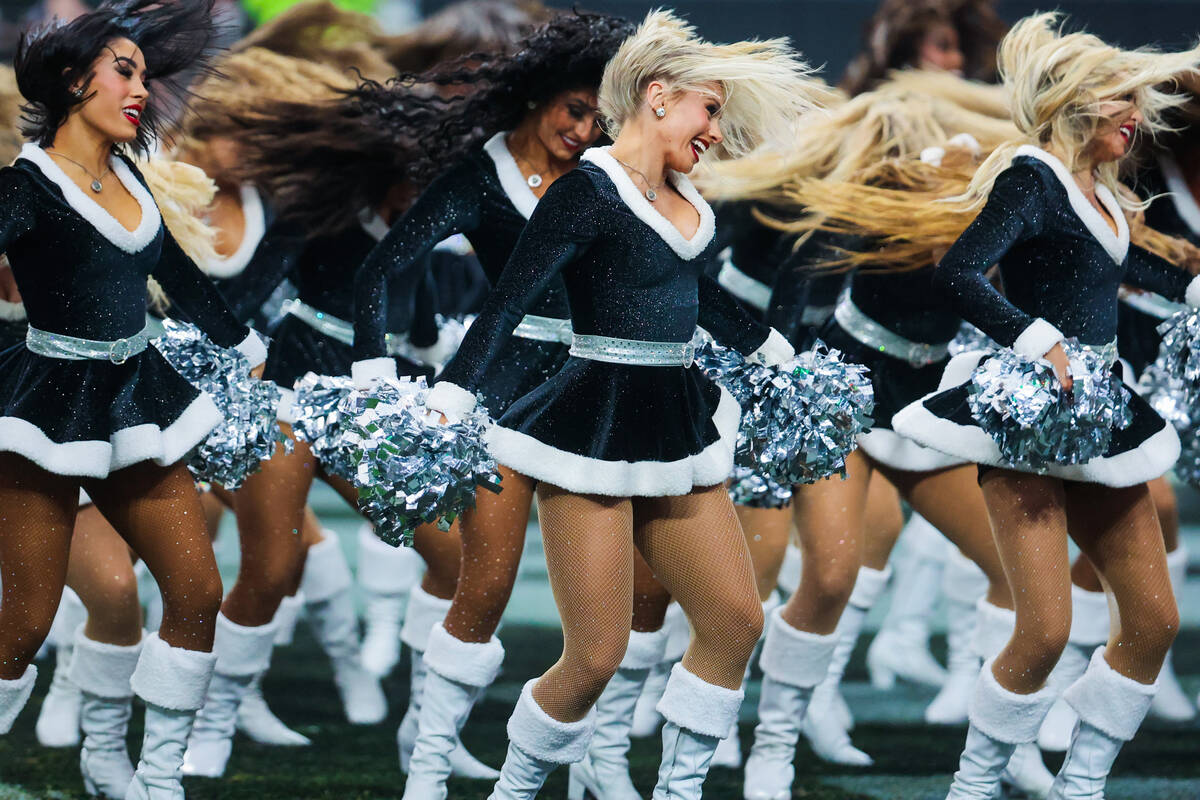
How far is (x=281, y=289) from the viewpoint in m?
4.80

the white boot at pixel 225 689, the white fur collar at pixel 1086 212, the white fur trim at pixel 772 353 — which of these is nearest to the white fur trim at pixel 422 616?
the white boot at pixel 225 689

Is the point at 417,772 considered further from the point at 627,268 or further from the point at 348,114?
the point at 348,114

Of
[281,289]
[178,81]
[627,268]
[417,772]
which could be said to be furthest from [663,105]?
[281,289]

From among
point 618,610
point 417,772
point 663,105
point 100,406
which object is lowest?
point 417,772

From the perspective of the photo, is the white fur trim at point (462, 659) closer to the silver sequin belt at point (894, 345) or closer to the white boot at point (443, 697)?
the white boot at point (443, 697)

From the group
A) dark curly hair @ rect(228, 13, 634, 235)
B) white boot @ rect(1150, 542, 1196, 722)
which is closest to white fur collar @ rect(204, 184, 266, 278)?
dark curly hair @ rect(228, 13, 634, 235)

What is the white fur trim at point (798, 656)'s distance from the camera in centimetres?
415

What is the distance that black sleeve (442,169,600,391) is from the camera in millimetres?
3148

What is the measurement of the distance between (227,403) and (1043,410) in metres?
1.72

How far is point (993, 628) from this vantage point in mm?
4395

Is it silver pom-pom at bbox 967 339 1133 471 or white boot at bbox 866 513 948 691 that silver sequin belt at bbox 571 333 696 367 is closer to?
silver pom-pom at bbox 967 339 1133 471

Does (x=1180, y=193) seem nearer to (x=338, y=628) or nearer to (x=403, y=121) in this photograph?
(x=403, y=121)

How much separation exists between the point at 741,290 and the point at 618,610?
1814mm

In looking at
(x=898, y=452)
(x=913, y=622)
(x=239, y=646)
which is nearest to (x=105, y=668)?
(x=239, y=646)
